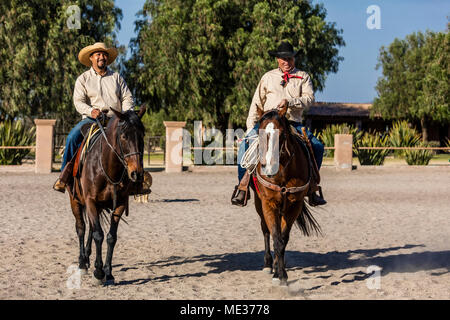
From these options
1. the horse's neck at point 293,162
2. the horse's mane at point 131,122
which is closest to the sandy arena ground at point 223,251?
the horse's neck at point 293,162

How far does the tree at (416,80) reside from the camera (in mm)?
48750

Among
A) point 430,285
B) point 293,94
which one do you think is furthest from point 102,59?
point 430,285

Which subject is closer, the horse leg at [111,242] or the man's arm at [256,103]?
the horse leg at [111,242]

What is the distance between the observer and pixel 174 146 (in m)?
24.7

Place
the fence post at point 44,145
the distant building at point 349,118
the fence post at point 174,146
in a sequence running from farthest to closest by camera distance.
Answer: the distant building at point 349,118 → the fence post at point 174,146 → the fence post at point 44,145

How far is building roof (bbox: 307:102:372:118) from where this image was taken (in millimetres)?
53391

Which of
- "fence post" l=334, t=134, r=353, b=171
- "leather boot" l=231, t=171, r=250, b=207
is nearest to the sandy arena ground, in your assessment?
"leather boot" l=231, t=171, r=250, b=207

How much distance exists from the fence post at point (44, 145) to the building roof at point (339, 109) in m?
32.6

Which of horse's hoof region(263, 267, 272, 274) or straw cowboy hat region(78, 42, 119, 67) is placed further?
straw cowboy hat region(78, 42, 119, 67)

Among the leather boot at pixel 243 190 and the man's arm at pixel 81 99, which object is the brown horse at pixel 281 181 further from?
the man's arm at pixel 81 99

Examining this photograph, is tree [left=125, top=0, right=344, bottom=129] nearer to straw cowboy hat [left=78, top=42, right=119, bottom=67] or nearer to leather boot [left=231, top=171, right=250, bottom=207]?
straw cowboy hat [left=78, top=42, right=119, bottom=67]

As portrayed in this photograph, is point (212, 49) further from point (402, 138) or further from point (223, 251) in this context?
point (223, 251)

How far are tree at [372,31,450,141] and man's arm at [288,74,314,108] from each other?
4448 cm

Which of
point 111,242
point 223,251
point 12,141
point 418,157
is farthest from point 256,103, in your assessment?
point 418,157
